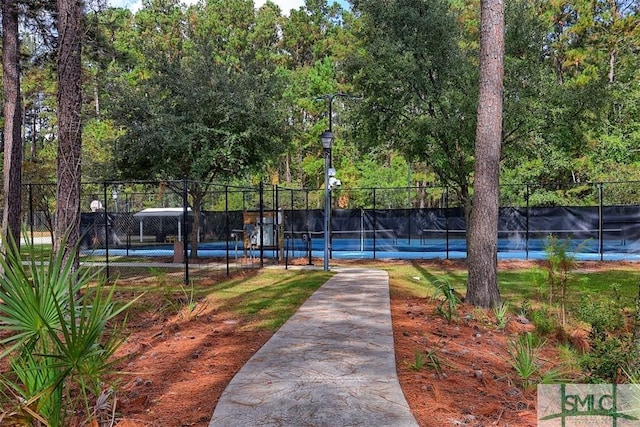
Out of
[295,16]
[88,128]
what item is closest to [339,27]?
[295,16]

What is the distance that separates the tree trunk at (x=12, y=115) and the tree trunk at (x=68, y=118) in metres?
3.94

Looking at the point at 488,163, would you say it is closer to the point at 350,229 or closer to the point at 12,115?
the point at 12,115

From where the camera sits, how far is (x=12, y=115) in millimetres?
9555

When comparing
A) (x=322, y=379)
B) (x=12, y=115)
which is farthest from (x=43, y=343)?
(x=12, y=115)

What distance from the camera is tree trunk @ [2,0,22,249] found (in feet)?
30.4

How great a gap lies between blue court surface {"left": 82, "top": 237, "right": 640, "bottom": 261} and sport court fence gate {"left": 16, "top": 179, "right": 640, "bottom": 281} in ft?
0.14

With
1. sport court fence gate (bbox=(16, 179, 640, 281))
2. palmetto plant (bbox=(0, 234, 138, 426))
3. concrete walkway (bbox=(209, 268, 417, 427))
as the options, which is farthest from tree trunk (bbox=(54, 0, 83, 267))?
sport court fence gate (bbox=(16, 179, 640, 281))

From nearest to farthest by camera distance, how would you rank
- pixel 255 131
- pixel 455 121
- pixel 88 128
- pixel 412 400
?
1. pixel 412 400
2. pixel 455 121
3. pixel 255 131
4. pixel 88 128

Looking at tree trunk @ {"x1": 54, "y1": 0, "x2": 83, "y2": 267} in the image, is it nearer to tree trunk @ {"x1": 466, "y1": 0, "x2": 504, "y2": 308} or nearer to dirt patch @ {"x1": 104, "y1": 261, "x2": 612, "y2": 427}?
dirt patch @ {"x1": 104, "y1": 261, "x2": 612, "y2": 427}

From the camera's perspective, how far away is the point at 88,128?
3416 centimetres

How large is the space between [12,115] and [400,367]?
9.20 meters

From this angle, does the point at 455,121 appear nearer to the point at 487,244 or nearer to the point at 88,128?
the point at 487,244

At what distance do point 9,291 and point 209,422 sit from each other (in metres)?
1.43

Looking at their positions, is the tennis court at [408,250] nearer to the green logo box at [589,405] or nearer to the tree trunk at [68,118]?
the tree trunk at [68,118]
